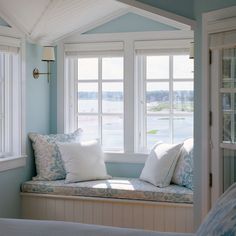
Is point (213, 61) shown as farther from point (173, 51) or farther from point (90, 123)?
point (90, 123)

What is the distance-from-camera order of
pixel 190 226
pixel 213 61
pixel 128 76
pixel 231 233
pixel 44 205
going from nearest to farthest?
1. pixel 231 233
2. pixel 213 61
3. pixel 190 226
4. pixel 44 205
5. pixel 128 76

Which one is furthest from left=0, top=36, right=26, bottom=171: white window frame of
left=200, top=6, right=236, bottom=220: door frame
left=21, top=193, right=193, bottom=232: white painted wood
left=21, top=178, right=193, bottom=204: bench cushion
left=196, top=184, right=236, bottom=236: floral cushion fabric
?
left=196, top=184, right=236, bottom=236: floral cushion fabric

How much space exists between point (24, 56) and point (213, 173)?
7.46 feet

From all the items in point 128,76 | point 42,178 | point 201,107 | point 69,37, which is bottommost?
point 42,178

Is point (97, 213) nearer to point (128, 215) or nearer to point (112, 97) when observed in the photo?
point (128, 215)

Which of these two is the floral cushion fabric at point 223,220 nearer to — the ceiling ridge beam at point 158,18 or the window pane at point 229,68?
the window pane at point 229,68

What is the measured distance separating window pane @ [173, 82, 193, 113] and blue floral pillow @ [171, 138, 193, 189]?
414mm

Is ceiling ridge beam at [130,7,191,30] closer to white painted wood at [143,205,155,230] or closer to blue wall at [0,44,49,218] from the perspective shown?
blue wall at [0,44,49,218]

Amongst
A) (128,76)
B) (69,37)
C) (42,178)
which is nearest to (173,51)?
(128,76)

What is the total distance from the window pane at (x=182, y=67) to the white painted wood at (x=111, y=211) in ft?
4.47

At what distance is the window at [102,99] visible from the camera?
5.00m

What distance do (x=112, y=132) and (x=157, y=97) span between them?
0.63 m

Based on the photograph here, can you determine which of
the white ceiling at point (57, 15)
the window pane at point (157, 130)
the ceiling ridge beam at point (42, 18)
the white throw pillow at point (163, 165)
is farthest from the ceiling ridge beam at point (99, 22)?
the white throw pillow at point (163, 165)

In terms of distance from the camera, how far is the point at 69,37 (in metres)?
5.07
